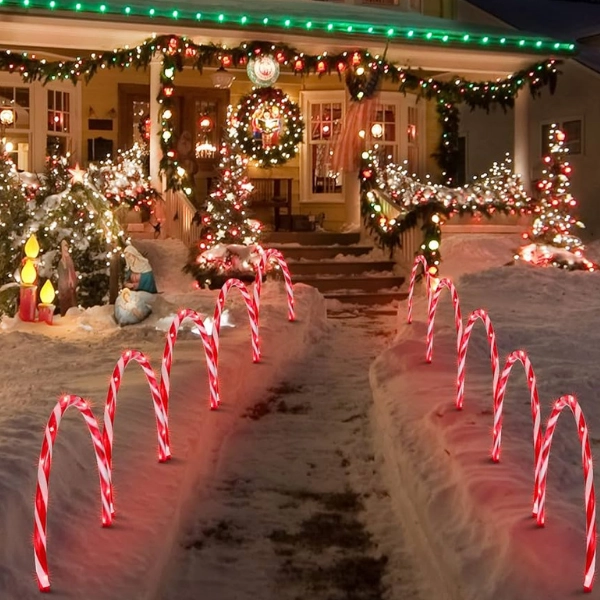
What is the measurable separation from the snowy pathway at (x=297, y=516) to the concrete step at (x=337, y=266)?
6057 mm

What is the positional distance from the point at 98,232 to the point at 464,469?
809cm

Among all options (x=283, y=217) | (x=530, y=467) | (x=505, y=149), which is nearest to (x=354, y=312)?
(x=283, y=217)

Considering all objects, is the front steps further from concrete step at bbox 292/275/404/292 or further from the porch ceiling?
the porch ceiling

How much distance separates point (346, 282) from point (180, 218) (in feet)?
9.30

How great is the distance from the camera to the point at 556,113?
806 inches

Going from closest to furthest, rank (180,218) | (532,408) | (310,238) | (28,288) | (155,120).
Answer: (532,408) < (28,288) < (180,218) < (155,120) < (310,238)

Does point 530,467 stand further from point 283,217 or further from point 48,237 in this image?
point 283,217

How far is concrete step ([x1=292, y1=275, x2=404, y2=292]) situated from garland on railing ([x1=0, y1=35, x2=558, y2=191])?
2550 millimetres

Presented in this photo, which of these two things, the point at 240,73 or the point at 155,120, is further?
the point at 240,73

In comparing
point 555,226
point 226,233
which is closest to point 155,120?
point 226,233

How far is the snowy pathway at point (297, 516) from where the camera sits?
17.5 ft

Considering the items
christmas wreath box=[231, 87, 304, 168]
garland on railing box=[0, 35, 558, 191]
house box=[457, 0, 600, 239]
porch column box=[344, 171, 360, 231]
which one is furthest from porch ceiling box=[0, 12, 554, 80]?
porch column box=[344, 171, 360, 231]

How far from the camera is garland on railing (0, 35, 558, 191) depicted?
1543 cm

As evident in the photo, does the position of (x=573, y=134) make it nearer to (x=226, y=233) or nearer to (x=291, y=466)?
(x=226, y=233)
